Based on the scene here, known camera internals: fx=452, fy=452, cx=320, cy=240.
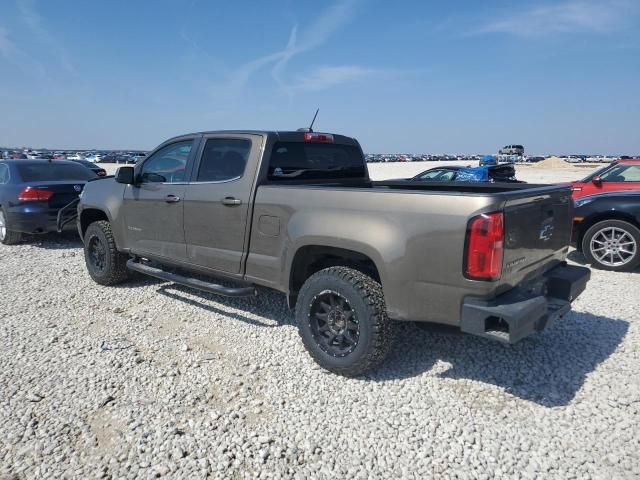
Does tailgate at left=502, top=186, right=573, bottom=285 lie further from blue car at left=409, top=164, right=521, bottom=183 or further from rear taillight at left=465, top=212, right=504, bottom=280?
blue car at left=409, top=164, right=521, bottom=183

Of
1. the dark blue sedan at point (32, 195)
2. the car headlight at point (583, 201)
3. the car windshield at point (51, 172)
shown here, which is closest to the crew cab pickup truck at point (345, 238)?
the car headlight at point (583, 201)

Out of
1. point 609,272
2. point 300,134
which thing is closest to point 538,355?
point 300,134

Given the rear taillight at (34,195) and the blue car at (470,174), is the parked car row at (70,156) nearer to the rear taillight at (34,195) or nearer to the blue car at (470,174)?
the rear taillight at (34,195)

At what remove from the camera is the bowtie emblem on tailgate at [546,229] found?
10.6ft

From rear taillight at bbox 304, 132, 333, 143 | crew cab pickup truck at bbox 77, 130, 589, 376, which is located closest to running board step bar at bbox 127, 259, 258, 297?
crew cab pickup truck at bbox 77, 130, 589, 376

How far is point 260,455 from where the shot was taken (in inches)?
99.7

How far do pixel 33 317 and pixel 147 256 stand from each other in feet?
4.10

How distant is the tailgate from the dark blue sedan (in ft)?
23.9

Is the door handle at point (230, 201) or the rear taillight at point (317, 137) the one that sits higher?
the rear taillight at point (317, 137)

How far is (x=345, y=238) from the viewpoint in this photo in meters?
3.20

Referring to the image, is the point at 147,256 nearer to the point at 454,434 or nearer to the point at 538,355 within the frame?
the point at 454,434

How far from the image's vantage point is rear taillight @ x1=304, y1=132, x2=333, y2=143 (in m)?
4.30

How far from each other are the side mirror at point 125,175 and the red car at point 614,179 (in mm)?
7247

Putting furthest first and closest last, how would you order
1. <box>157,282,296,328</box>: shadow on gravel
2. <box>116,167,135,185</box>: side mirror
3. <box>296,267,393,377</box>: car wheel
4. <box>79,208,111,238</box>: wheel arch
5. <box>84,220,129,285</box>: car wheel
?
1. <box>79,208,111,238</box>: wheel arch
2. <box>84,220,129,285</box>: car wheel
3. <box>116,167,135,185</box>: side mirror
4. <box>157,282,296,328</box>: shadow on gravel
5. <box>296,267,393,377</box>: car wheel
